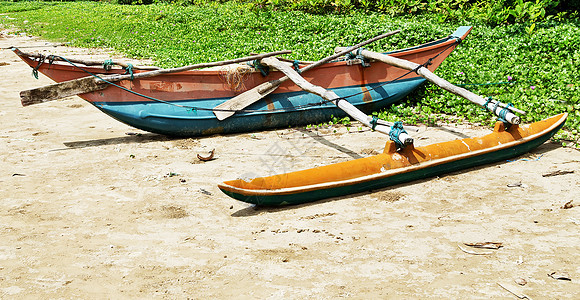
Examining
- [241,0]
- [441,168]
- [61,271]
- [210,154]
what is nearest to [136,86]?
[210,154]

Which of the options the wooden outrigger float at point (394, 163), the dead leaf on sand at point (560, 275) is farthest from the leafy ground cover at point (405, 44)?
the dead leaf on sand at point (560, 275)

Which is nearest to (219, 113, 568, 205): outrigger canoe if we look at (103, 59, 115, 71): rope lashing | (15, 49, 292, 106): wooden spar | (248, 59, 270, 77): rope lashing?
(248, 59, 270, 77): rope lashing

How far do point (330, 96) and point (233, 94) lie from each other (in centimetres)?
147

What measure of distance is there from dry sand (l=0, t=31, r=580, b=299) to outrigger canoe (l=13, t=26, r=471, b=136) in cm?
39

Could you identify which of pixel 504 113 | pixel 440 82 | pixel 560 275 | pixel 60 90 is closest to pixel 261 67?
pixel 440 82

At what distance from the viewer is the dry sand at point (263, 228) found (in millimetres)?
3410

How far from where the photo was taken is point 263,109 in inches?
273

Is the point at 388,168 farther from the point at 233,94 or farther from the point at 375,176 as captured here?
the point at 233,94

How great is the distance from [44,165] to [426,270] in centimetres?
464

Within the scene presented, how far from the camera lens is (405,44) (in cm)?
1052

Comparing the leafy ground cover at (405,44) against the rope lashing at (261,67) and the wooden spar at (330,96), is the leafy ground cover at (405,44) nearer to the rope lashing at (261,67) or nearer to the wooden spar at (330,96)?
the wooden spar at (330,96)

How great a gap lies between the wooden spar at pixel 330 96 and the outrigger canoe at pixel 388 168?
0.83ft

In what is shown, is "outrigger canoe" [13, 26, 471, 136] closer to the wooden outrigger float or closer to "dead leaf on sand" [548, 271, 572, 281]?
the wooden outrigger float

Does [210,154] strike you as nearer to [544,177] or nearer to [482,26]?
[544,177]
